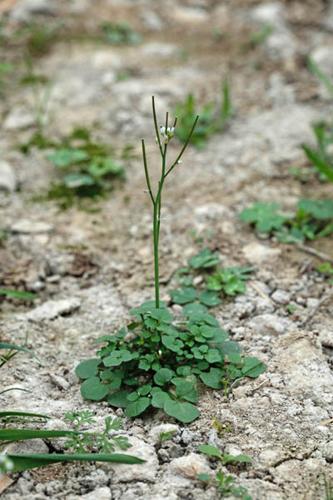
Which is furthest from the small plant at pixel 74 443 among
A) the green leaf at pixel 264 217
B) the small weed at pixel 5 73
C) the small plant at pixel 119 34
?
the small plant at pixel 119 34

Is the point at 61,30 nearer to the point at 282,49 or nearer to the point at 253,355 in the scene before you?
the point at 282,49

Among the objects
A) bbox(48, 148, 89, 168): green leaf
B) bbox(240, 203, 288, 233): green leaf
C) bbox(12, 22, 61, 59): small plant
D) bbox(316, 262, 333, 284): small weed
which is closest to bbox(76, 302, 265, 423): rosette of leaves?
bbox(316, 262, 333, 284): small weed

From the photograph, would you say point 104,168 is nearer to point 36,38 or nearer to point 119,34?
point 36,38

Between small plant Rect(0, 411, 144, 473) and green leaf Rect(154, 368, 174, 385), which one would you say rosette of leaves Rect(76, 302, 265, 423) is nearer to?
green leaf Rect(154, 368, 174, 385)

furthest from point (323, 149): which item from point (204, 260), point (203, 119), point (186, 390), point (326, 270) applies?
point (186, 390)

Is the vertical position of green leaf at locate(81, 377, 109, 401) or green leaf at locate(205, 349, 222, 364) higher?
green leaf at locate(205, 349, 222, 364)
